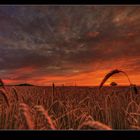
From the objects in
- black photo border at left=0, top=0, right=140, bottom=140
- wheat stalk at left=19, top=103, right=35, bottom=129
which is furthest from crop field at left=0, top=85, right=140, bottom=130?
black photo border at left=0, top=0, right=140, bottom=140

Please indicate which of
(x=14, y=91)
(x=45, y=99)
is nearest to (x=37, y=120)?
(x=14, y=91)

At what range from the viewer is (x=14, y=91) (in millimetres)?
1668

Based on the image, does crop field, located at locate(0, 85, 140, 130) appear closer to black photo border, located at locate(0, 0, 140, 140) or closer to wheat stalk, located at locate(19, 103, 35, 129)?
wheat stalk, located at locate(19, 103, 35, 129)

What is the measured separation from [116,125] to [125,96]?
40cm
